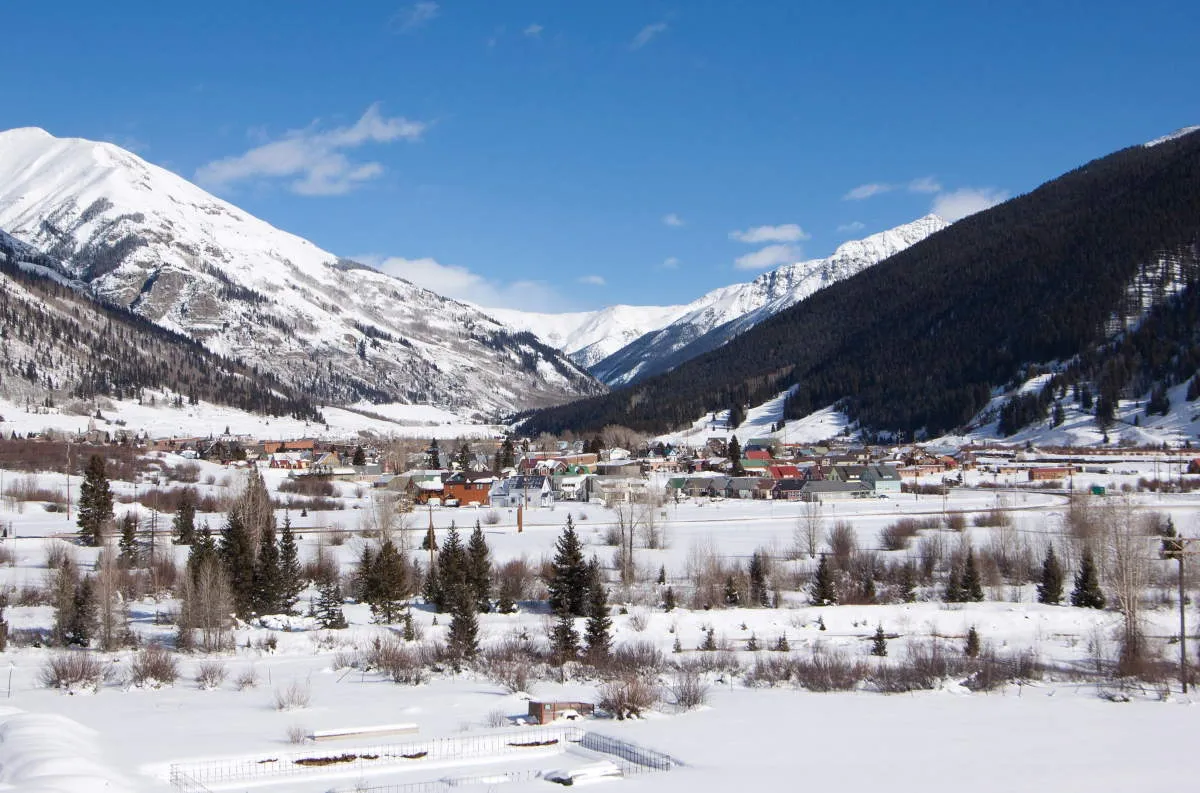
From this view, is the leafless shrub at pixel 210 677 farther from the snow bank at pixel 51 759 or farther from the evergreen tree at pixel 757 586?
the evergreen tree at pixel 757 586

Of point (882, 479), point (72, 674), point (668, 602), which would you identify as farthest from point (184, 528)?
point (882, 479)

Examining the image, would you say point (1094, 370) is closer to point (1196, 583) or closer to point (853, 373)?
point (853, 373)

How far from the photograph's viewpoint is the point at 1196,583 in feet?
156

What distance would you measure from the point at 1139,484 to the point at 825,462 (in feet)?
142

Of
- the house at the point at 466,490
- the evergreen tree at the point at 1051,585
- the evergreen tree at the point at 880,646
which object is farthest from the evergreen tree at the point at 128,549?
the evergreen tree at the point at 1051,585

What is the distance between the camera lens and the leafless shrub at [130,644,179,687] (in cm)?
2919

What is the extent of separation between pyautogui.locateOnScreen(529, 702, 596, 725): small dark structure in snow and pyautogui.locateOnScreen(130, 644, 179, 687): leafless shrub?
11.7 meters

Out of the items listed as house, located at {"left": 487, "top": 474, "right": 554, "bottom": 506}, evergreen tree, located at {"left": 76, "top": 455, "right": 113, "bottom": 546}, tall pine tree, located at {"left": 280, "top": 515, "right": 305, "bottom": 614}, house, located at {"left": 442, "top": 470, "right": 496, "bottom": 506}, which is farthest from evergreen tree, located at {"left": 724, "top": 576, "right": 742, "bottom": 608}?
house, located at {"left": 442, "top": 470, "right": 496, "bottom": 506}

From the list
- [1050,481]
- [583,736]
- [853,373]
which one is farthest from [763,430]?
[583,736]

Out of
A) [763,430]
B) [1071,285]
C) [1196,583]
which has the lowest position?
[1196,583]

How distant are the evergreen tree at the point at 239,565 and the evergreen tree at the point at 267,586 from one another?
8.7 inches

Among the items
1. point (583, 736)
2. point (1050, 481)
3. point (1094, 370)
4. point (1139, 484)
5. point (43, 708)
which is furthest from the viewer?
point (1094, 370)

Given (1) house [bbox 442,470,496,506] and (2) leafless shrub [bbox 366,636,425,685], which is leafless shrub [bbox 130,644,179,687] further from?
(1) house [bbox 442,470,496,506]

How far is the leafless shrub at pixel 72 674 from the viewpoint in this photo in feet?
93.2
